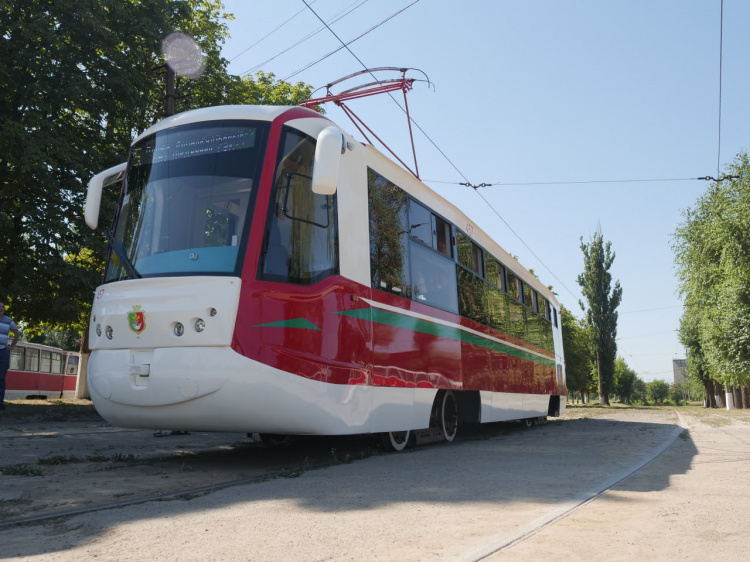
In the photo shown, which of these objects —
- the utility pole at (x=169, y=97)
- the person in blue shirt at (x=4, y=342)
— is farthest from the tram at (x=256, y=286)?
the utility pole at (x=169, y=97)

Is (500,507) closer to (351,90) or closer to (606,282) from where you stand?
(351,90)

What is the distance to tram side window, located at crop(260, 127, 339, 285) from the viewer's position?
21.8ft

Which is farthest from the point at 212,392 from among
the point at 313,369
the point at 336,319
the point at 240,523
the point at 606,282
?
the point at 606,282

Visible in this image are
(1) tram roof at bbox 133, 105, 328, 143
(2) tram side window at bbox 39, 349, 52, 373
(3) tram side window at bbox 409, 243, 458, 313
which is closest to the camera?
(1) tram roof at bbox 133, 105, 328, 143

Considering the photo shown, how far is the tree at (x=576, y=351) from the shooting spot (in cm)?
6244

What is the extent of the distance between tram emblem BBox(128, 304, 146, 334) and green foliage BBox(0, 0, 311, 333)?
32.9ft

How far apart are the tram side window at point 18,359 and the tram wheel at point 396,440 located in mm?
23050

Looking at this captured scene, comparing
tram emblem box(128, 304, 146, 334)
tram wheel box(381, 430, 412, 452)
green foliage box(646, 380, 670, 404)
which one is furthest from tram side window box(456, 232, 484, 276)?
green foliage box(646, 380, 670, 404)

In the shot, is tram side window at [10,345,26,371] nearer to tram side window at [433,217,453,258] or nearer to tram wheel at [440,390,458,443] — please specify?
tram wheel at [440,390,458,443]

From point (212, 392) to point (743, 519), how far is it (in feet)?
13.6

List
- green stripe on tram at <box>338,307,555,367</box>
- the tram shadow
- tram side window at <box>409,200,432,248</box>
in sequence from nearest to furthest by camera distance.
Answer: the tram shadow
green stripe on tram at <box>338,307,555,367</box>
tram side window at <box>409,200,432,248</box>

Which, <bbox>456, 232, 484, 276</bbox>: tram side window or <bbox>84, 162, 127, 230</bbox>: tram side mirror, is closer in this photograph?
<bbox>84, 162, 127, 230</bbox>: tram side mirror

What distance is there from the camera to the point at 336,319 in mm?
7121

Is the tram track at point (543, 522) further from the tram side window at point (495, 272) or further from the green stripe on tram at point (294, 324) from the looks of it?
the tram side window at point (495, 272)
